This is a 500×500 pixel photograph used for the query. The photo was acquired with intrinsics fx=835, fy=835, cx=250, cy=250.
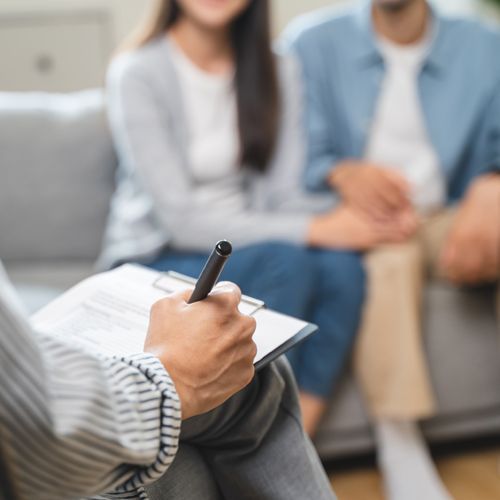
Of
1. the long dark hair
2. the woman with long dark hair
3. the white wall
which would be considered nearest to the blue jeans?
the woman with long dark hair

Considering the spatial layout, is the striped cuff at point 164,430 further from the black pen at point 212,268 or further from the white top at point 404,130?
the white top at point 404,130

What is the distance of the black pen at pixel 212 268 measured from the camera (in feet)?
2.35

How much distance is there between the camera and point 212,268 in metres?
0.72

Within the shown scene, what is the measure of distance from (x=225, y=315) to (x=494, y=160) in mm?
1221

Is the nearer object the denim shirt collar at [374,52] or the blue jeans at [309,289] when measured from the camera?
the blue jeans at [309,289]

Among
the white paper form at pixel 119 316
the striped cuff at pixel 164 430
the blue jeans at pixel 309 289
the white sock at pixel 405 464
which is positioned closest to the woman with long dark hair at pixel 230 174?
the blue jeans at pixel 309 289

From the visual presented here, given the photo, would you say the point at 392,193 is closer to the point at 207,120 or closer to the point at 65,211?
the point at 207,120

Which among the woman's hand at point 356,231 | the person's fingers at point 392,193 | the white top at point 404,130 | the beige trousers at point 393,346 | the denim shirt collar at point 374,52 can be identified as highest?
the denim shirt collar at point 374,52

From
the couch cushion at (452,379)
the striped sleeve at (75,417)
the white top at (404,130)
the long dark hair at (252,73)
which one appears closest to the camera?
the striped sleeve at (75,417)

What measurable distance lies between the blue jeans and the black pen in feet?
2.13

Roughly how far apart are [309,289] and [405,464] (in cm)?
36

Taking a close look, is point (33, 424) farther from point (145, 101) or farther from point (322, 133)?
point (322, 133)

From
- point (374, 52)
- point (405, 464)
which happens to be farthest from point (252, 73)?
point (405, 464)

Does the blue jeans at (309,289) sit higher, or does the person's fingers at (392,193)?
the person's fingers at (392,193)
